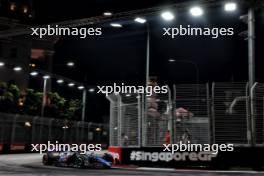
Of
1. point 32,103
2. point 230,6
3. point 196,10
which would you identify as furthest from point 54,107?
point 230,6

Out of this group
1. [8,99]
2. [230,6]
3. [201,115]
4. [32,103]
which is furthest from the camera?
[32,103]

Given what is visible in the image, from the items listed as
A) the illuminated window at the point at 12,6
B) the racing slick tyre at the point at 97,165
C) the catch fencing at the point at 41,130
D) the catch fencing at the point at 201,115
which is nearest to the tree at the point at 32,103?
the catch fencing at the point at 41,130

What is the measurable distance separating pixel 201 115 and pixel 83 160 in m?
5.66

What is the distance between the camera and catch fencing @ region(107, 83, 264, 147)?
1834 centimetres

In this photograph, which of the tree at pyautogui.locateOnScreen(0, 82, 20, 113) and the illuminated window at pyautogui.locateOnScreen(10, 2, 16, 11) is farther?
the illuminated window at pyautogui.locateOnScreen(10, 2, 16, 11)

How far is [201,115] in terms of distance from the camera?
744 inches

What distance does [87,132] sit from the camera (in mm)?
52938

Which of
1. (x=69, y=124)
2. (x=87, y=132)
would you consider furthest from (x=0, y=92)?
(x=87, y=132)

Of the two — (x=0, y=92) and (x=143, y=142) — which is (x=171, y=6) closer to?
(x=143, y=142)

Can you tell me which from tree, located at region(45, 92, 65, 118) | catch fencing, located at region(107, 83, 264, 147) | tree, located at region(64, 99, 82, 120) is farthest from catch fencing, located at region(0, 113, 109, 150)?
catch fencing, located at region(107, 83, 264, 147)

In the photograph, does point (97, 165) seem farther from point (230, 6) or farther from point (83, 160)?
point (230, 6)

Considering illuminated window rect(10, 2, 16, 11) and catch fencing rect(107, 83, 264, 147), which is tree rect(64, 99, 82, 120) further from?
catch fencing rect(107, 83, 264, 147)

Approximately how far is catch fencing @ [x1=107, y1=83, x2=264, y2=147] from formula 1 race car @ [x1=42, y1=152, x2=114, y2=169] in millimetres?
1613

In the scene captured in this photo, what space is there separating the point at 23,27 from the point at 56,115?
37.5 m
